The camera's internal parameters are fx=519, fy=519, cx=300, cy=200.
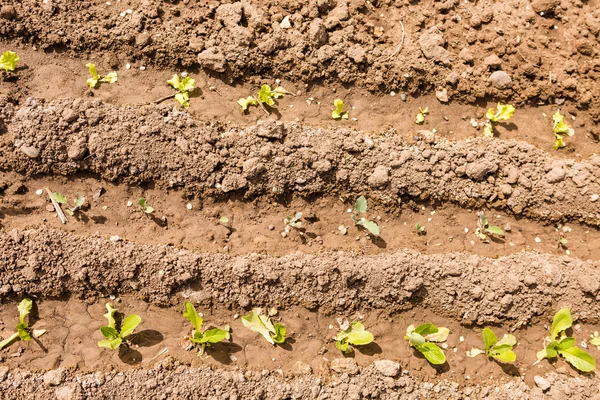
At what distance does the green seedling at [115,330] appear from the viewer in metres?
2.88

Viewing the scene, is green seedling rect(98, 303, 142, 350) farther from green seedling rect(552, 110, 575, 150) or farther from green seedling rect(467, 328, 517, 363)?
green seedling rect(552, 110, 575, 150)

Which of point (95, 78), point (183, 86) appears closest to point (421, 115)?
point (183, 86)

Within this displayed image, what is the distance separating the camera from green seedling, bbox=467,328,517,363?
299 cm

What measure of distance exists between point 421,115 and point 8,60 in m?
2.67

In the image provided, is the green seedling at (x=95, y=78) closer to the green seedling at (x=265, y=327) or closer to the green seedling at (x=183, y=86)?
the green seedling at (x=183, y=86)

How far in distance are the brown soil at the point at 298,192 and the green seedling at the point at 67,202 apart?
61mm

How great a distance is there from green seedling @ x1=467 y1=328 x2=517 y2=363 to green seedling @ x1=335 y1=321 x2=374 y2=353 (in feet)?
2.13

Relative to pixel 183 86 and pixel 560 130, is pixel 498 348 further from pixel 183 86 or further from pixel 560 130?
pixel 183 86

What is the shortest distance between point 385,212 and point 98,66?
2.09 m

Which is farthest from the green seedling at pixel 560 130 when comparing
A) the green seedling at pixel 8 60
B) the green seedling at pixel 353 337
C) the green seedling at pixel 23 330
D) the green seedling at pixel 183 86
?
the green seedling at pixel 8 60

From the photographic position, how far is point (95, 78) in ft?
10.9

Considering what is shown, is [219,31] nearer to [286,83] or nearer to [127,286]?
[286,83]

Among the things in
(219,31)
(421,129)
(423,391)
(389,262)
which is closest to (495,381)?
(423,391)

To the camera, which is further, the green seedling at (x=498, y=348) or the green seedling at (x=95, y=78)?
the green seedling at (x=95, y=78)
